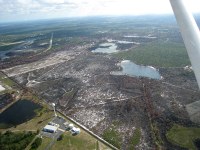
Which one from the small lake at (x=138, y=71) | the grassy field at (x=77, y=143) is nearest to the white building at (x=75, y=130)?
the grassy field at (x=77, y=143)

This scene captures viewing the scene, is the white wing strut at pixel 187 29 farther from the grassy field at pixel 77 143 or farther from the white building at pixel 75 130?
the white building at pixel 75 130

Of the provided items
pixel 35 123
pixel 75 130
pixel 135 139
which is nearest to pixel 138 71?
pixel 135 139

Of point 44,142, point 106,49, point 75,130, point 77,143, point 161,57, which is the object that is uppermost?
point 75,130

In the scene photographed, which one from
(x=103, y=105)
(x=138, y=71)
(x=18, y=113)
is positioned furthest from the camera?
(x=138, y=71)

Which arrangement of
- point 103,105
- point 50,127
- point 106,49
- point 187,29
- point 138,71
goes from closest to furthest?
point 187,29 < point 50,127 < point 103,105 < point 138,71 < point 106,49

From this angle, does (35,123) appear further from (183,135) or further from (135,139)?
(183,135)

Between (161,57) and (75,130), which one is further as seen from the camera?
(161,57)
